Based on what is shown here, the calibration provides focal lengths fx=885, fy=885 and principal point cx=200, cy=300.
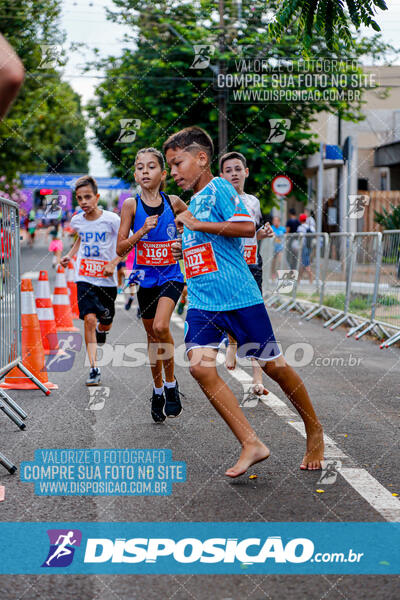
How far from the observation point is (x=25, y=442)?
5.55m

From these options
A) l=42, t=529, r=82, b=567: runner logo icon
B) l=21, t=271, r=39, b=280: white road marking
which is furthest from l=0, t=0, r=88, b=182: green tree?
l=42, t=529, r=82, b=567: runner logo icon

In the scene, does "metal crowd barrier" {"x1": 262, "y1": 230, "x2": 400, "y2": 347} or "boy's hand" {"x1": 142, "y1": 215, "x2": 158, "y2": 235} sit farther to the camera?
"metal crowd barrier" {"x1": 262, "y1": 230, "x2": 400, "y2": 347}

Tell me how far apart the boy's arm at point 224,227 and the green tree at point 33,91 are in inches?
510

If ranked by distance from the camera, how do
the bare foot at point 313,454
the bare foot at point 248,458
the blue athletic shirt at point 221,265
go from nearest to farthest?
the bare foot at point 248,458 → the blue athletic shirt at point 221,265 → the bare foot at point 313,454

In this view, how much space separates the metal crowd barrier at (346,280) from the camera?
11562 millimetres

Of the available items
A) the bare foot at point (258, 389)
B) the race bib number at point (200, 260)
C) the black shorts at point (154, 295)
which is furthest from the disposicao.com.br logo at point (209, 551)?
the bare foot at point (258, 389)

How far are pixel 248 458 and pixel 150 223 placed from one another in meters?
1.98

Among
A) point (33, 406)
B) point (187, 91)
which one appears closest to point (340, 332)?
point (33, 406)

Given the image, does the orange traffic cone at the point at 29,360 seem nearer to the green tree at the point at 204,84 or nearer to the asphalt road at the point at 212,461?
the asphalt road at the point at 212,461

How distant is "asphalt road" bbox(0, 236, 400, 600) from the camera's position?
3.13 m

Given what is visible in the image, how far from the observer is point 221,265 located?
4645 mm

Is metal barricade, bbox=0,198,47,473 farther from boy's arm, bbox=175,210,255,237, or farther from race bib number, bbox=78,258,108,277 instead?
boy's arm, bbox=175,210,255,237

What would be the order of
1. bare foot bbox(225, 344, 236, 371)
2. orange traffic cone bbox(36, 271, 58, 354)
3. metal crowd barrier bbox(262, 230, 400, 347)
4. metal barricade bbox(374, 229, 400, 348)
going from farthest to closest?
metal crowd barrier bbox(262, 230, 400, 347) → metal barricade bbox(374, 229, 400, 348) → orange traffic cone bbox(36, 271, 58, 354) → bare foot bbox(225, 344, 236, 371)

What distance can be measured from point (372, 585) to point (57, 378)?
5681 millimetres
